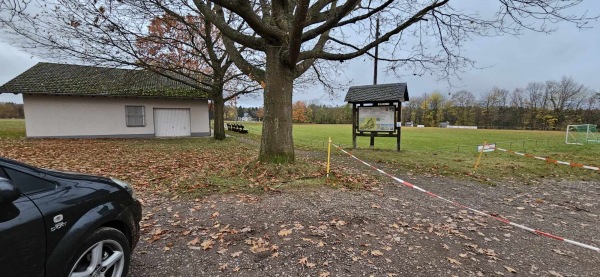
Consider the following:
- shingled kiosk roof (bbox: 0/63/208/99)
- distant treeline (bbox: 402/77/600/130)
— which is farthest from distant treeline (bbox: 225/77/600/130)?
shingled kiosk roof (bbox: 0/63/208/99)

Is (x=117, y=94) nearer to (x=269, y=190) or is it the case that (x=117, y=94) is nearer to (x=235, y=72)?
(x=235, y=72)

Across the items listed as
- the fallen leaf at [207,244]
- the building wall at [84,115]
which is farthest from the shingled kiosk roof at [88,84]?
the fallen leaf at [207,244]

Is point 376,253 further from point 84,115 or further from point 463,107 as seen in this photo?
point 463,107

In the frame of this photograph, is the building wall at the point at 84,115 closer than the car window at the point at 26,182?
No

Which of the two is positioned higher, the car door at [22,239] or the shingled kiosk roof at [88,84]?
the shingled kiosk roof at [88,84]

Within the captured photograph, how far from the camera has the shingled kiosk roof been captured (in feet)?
56.0

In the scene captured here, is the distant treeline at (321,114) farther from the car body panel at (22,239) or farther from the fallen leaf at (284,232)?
the car body panel at (22,239)

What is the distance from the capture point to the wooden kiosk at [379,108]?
45.5 feet

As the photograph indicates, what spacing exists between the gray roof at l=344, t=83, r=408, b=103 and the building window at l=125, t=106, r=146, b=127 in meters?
14.8

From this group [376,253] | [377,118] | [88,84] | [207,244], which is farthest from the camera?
[88,84]

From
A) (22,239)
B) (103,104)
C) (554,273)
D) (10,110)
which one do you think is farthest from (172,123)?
(10,110)

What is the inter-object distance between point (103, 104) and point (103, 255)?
799 inches

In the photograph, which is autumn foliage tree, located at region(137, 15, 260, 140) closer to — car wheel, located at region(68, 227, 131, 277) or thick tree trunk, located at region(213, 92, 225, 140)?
thick tree trunk, located at region(213, 92, 225, 140)

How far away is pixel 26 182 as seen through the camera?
2145 millimetres
